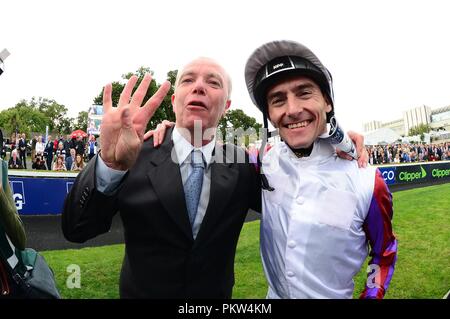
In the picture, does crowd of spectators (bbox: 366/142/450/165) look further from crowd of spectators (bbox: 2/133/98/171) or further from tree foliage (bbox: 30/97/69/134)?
tree foliage (bbox: 30/97/69/134)

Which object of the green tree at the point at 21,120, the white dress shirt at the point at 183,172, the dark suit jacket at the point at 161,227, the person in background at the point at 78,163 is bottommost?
the dark suit jacket at the point at 161,227

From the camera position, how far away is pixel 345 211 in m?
1.82

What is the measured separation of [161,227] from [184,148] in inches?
18.7

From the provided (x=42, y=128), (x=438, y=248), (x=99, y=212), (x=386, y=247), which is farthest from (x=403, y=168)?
(x=42, y=128)

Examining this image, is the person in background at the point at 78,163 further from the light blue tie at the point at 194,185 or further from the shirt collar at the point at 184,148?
the light blue tie at the point at 194,185

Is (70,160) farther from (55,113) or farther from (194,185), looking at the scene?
(55,113)

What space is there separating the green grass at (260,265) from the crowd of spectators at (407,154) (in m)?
19.3

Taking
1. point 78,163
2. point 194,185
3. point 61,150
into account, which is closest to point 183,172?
point 194,185

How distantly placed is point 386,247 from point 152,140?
1.54 metres

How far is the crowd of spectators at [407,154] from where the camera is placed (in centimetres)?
2586

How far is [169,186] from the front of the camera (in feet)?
5.59

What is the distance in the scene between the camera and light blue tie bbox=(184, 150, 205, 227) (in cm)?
173

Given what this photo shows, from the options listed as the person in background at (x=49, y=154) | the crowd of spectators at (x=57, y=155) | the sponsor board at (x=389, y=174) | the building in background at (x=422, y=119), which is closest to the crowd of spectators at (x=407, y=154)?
the sponsor board at (x=389, y=174)
